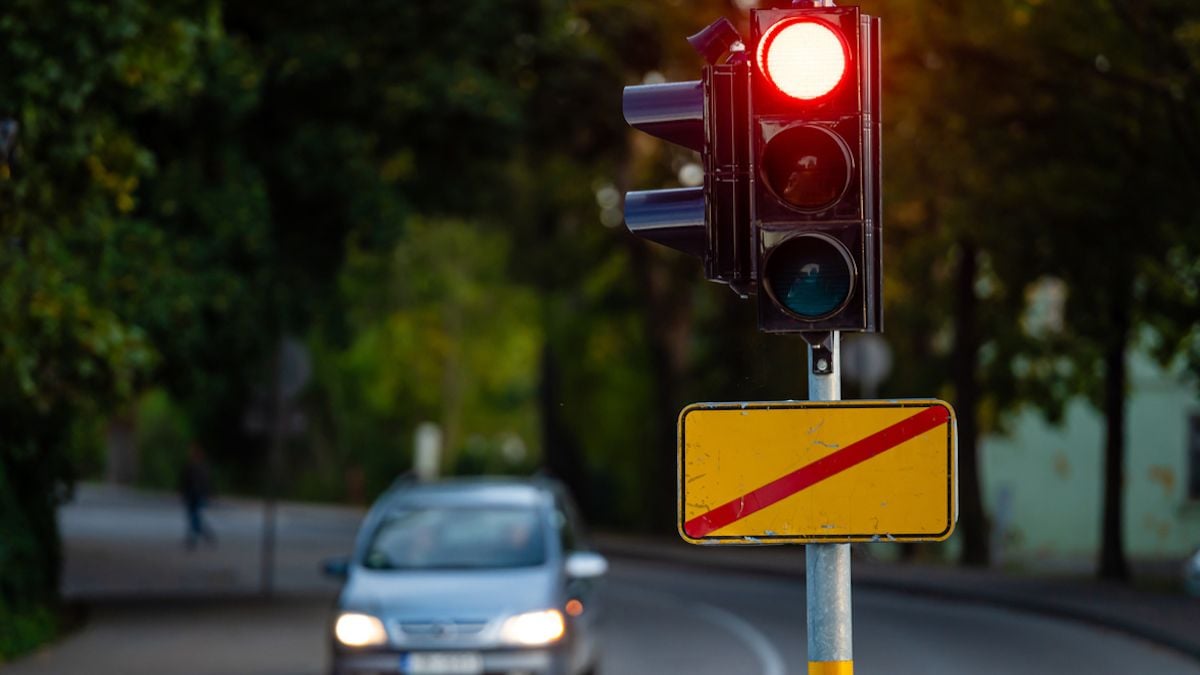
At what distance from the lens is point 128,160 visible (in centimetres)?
1509

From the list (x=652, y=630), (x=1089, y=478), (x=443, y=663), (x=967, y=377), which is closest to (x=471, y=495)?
A: (x=443, y=663)

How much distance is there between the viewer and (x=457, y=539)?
47.4ft

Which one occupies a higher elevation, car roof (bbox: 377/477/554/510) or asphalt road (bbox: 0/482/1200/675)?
car roof (bbox: 377/477/554/510)

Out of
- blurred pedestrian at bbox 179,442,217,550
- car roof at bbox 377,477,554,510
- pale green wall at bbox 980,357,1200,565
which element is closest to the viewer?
car roof at bbox 377,477,554,510

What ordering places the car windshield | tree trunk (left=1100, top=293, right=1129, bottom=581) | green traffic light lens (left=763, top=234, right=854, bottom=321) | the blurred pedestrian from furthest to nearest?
the blurred pedestrian < tree trunk (left=1100, top=293, right=1129, bottom=581) < the car windshield < green traffic light lens (left=763, top=234, right=854, bottom=321)

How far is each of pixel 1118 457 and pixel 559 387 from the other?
17.8 meters

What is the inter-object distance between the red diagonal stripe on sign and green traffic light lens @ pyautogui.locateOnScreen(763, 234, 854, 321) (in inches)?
16.5

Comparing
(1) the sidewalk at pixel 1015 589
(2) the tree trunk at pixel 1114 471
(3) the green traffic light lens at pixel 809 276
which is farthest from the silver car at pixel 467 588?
(2) the tree trunk at pixel 1114 471

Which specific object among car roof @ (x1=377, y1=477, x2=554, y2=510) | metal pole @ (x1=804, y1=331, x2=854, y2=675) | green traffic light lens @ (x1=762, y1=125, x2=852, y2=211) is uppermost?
green traffic light lens @ (x1=762, y1=125, x2=852, y2=211)

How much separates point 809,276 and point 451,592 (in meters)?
7.55

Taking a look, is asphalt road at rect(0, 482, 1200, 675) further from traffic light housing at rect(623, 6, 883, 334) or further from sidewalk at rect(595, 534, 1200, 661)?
traffic light housing at rect(623, 6, 883, 334)

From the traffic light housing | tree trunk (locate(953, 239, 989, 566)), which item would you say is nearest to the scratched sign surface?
the traffic light housing

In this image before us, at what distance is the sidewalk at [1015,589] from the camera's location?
67.8 feet

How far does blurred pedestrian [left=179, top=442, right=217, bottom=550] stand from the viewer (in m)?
37.7
